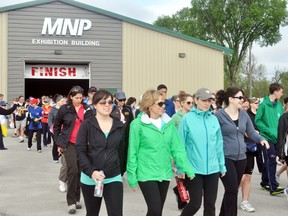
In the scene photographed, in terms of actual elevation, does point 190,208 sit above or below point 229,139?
below

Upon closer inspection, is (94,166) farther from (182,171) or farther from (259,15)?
(259,15)

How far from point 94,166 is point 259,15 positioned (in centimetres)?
4213

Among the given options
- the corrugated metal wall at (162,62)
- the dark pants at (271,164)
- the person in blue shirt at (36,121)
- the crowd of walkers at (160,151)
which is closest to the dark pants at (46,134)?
the person in blue shirt at (36,121)

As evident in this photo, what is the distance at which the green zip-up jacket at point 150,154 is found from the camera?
15.6 ft

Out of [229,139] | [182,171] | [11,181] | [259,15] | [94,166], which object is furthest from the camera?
[259,15]

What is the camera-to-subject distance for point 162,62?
25.4 m

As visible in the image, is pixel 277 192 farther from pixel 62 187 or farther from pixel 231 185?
pixel 62 187

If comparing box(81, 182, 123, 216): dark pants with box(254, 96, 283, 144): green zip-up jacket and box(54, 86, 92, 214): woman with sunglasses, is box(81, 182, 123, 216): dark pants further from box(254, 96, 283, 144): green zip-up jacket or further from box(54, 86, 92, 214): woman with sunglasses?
box(254, 96, 283, 144): green zip-up jacket

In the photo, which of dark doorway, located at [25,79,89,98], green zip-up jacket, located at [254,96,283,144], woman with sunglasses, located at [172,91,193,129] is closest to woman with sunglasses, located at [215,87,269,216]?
woman with sunglasses, located at [172,91,193,129]

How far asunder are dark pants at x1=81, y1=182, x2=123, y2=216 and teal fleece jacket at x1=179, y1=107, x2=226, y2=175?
994 millimetres

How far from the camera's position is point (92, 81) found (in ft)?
82.1

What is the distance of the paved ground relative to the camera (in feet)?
22.8

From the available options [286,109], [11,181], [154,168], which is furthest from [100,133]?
[11,181]

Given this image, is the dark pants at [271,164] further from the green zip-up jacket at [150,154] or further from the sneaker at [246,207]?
the green zip-up jacket at [150,154]
